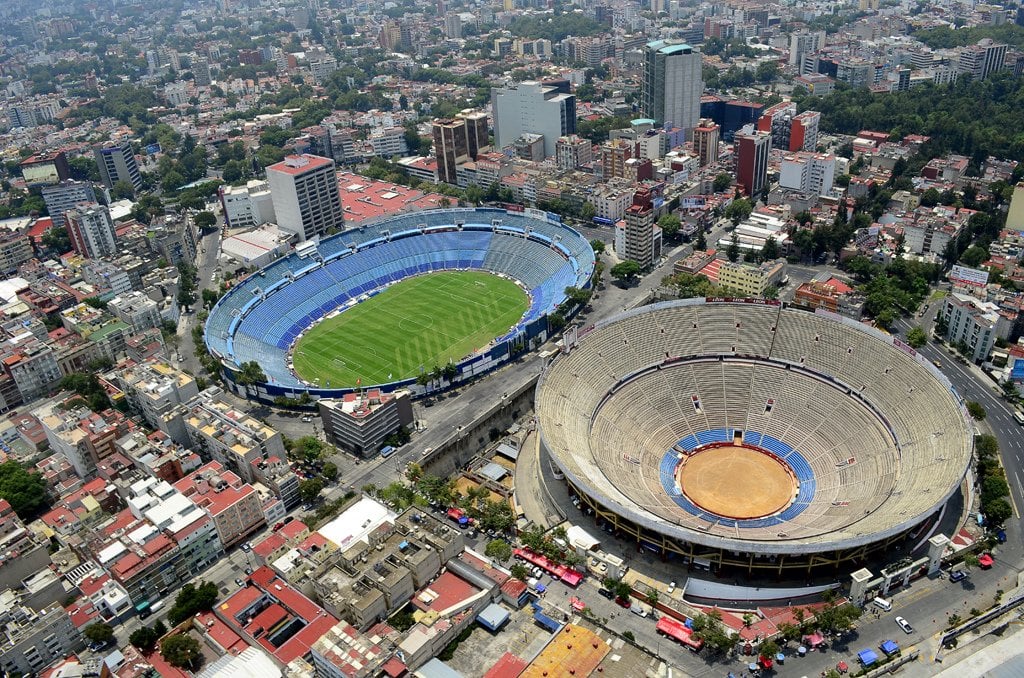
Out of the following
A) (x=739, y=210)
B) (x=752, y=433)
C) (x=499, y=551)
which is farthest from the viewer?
(x=739, y=210)

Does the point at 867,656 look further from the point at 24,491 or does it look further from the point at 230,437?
the point at 24,491

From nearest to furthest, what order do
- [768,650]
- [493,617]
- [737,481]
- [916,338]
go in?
1. [768,650]
2. [493,617]
3. [737,481]
4. [916,338]

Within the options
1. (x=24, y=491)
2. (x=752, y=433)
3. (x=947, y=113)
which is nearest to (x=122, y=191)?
(x=24, y=491)

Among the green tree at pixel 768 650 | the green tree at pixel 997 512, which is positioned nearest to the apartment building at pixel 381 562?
the green tree at pixel 768 650

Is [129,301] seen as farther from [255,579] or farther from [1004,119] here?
[1004,119]

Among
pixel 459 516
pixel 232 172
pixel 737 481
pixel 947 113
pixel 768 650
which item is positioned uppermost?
pixel 947 113

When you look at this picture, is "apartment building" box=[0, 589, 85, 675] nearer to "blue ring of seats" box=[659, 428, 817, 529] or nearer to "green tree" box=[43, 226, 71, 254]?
"blue ring of seats" box=[659, 428, 817, 529]

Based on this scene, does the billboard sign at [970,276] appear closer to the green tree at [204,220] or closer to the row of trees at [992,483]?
the row of trees at [992,483]

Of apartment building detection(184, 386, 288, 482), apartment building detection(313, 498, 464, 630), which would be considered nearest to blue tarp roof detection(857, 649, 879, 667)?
apartment building detection(313, 498, 464, 630)
